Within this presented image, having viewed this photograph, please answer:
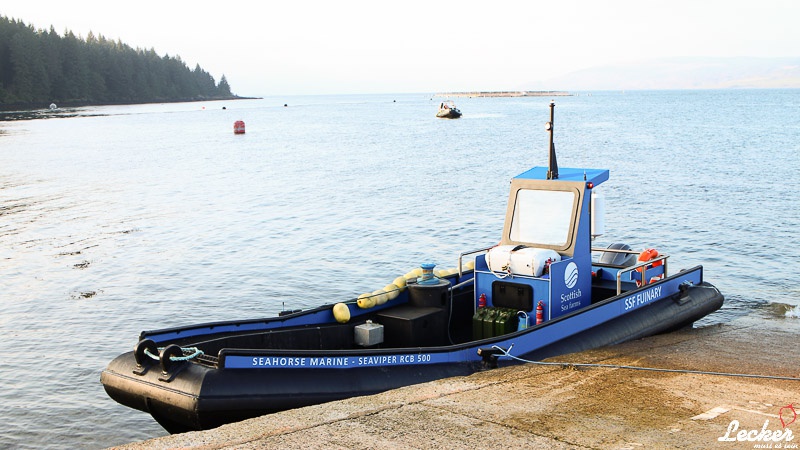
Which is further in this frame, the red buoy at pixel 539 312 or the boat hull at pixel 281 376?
the red buoy at pixel 539 312

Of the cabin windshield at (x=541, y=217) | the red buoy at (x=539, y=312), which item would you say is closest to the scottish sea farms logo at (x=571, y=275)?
the cabin windshield at (x=541, y=217)

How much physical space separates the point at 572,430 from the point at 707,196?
82.2ft

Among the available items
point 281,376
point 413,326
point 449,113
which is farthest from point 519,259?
point 449,113

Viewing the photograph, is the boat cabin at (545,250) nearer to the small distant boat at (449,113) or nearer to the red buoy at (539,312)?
the red buoy at (539,312)

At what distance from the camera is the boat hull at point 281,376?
7.86 m

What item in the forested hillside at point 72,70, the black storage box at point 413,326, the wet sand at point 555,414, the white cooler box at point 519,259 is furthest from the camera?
the forested hillside at point 72,70

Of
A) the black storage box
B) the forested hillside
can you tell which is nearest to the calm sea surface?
the black storage box

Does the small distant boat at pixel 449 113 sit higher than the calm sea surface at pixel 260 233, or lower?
higher

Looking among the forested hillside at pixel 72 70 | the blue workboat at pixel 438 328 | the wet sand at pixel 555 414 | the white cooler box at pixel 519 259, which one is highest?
the forested hillside at pixel 72 70

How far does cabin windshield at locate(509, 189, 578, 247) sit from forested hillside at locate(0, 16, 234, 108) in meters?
121

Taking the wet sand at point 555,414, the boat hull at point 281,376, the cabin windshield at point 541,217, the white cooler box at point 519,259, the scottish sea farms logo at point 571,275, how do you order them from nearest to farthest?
the wet sand at point 555,414 < the boat hull at point 281,376 < the white cooler box at point 519,259 < the scottish sea farms logo at point 571,275 < the cabin windshield at point 541,217

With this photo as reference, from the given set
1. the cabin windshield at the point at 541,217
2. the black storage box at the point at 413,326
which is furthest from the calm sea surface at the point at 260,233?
the cabin windshield at the point at 541,217

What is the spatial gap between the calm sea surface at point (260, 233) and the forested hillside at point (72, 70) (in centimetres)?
7316

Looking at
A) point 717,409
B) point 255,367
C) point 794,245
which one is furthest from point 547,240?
point 794,245
